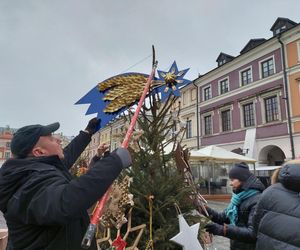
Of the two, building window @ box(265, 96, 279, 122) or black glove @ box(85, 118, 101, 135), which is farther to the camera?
building window @ box(265, 96, 279, 122)

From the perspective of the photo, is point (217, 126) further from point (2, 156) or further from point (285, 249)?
point (2, 156)

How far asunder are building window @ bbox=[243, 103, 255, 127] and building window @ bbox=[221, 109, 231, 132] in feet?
6.19

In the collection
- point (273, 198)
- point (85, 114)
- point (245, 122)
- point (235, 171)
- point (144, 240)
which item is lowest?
point (144, 240)

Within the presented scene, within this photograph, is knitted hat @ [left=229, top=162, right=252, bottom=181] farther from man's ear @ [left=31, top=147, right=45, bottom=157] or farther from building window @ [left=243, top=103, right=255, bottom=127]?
building window @ [left=243, top=103, right=255, bottom=127]

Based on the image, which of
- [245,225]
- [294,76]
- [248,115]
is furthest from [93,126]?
[248,115]

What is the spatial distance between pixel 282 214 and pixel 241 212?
3.05 ft

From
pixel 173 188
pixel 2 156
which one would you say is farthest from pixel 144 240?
pixel 2 156

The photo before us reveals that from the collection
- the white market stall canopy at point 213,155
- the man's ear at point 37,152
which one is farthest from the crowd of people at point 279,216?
the white market stall canopy at point 213,155

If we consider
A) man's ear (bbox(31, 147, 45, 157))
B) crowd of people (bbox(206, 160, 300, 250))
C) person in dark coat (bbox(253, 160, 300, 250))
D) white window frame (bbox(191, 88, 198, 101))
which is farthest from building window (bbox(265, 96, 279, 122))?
man's ear (bbox(31, 147, 45, 157))

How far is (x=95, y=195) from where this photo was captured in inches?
51.7

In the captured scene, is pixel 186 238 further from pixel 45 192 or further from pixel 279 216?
pixel 45 192

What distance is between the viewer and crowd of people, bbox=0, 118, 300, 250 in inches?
50.8

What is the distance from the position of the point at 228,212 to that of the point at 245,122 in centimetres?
2184

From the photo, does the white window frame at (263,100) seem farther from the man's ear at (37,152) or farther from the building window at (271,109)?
the man's ear at (37,152)
